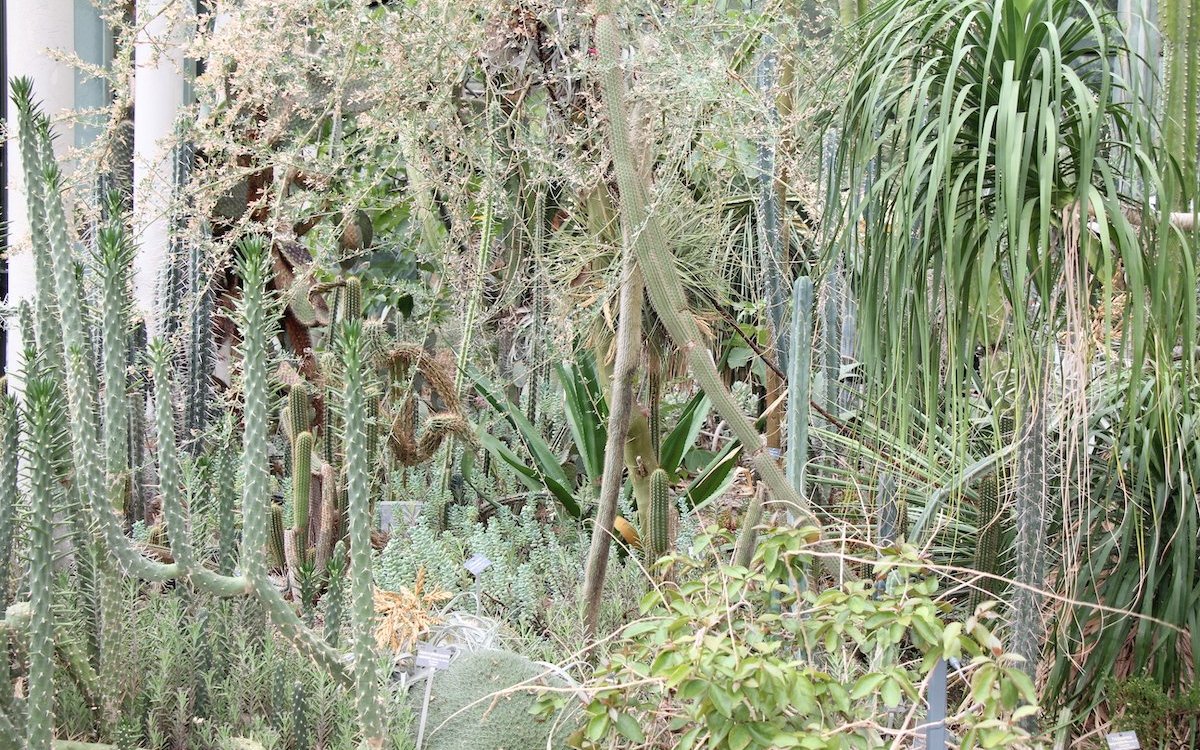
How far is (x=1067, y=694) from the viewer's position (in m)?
1.97

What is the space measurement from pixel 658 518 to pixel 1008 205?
3.58 feet

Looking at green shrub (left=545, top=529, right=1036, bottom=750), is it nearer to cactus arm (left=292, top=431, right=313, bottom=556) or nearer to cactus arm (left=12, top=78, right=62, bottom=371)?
cactus arm (left=12, top=78, right=62, bottom=371)

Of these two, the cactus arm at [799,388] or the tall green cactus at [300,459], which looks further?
the tall green cactus at [300,459]

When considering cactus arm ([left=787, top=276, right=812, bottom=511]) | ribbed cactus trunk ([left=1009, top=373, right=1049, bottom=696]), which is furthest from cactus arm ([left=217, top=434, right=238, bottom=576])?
ribbed cactus trunk ([left=1009, top=373, right=1049, bottom=696])

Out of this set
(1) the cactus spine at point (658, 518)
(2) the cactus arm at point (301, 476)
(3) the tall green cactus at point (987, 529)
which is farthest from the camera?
(2) the cactus arm at point (301, 476)

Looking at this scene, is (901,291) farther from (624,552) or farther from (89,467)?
(624,552)

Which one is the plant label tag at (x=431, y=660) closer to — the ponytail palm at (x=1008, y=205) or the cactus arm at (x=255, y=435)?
the cactus arm at (x=255, y=435)

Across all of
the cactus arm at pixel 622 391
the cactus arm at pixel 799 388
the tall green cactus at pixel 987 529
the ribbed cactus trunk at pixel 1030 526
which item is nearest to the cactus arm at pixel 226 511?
the cactus arm at pixel 622 391

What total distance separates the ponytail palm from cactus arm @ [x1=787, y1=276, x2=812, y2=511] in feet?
0.90

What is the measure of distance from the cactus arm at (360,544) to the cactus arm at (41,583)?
15.3 inches

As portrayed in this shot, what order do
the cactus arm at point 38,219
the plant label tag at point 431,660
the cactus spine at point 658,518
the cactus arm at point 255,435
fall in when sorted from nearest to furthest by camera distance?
the cactus arm at point 255,435, the cactus arm at point 38,219, the plant label tag at point 431,660, the cactus spine at point 658,518

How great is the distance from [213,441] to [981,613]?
6.41 feet

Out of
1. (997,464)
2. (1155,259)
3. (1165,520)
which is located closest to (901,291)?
(1155,259)

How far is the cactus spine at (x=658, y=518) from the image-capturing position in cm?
208
